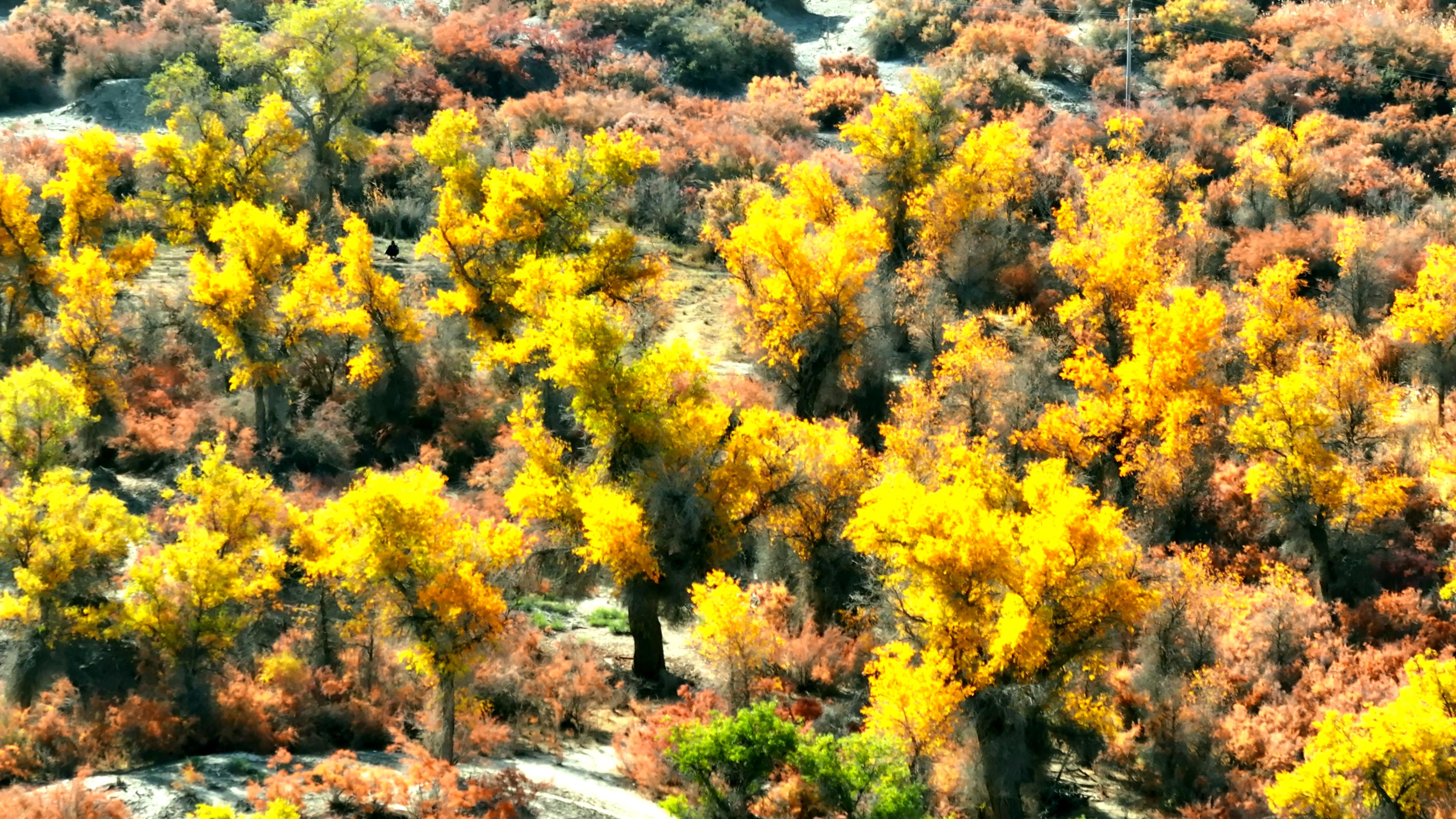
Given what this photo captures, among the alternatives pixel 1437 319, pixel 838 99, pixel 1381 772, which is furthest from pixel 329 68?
pixel 1381 772

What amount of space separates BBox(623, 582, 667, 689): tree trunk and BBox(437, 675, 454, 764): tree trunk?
6366mm

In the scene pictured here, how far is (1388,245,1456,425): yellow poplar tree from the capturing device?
35125mm

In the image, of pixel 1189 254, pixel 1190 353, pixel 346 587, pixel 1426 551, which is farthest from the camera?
pixel 1189 254

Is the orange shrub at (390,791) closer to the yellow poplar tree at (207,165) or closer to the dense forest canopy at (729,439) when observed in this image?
the dense forest canopy at (729,439)

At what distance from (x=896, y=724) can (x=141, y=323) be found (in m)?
25.7

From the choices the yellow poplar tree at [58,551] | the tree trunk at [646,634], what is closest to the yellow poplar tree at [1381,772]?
the tree trunk at [646,634]

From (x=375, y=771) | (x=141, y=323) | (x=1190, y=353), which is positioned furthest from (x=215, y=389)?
(x=1190, y=353)

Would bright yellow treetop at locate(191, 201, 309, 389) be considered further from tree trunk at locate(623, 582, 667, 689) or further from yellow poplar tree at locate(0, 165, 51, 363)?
tree trunk at locate(623, 582, 667, 689)

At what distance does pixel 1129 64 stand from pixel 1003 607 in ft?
139

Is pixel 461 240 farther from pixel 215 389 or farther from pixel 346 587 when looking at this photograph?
pixel 346 587

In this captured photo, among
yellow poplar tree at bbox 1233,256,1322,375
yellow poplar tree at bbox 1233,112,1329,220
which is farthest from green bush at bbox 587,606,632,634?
yellow poplar tree at bbox 1233,112,1329,220

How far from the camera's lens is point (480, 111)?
5869 cm

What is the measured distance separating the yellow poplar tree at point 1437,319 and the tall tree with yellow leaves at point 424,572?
25800 millimetres

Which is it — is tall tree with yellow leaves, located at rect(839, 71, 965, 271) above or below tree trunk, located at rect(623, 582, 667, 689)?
above
